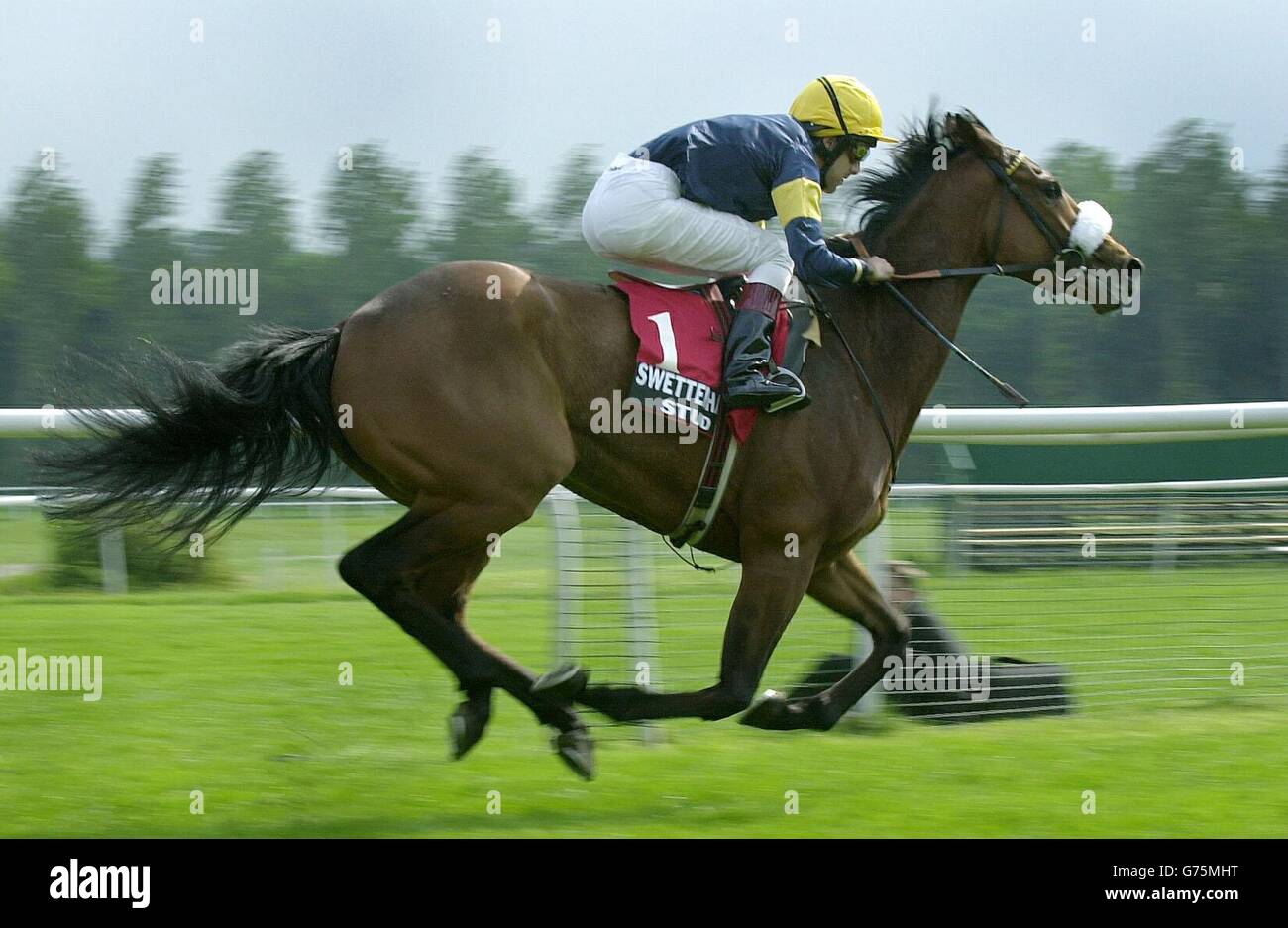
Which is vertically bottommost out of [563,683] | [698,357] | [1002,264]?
[563,683]

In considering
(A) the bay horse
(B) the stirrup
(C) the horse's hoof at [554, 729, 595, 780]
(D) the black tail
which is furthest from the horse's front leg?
(D) the black tail

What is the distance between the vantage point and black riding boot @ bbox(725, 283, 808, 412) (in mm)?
4109

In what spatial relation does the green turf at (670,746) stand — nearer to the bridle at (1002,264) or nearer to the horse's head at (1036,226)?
the bridle at (1002,264)

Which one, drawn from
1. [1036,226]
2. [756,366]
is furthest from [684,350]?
[1036,226]

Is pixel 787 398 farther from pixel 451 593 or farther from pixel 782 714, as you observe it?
pixel 451 593

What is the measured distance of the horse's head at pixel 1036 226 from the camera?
4.67m

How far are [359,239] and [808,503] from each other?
69.1 feet

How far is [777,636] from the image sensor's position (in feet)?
13.8

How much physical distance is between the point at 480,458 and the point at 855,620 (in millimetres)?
1435

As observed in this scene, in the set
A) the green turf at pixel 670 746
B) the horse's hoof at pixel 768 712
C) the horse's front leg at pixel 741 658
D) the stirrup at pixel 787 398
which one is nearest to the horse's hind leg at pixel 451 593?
the horse's front leg at pixel 741 658

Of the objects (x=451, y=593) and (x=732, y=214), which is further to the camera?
(x=732, y=214)

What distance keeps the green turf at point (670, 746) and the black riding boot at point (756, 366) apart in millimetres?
1147

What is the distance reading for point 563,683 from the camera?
4082 mm

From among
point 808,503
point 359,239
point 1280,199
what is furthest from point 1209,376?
point 808,503
